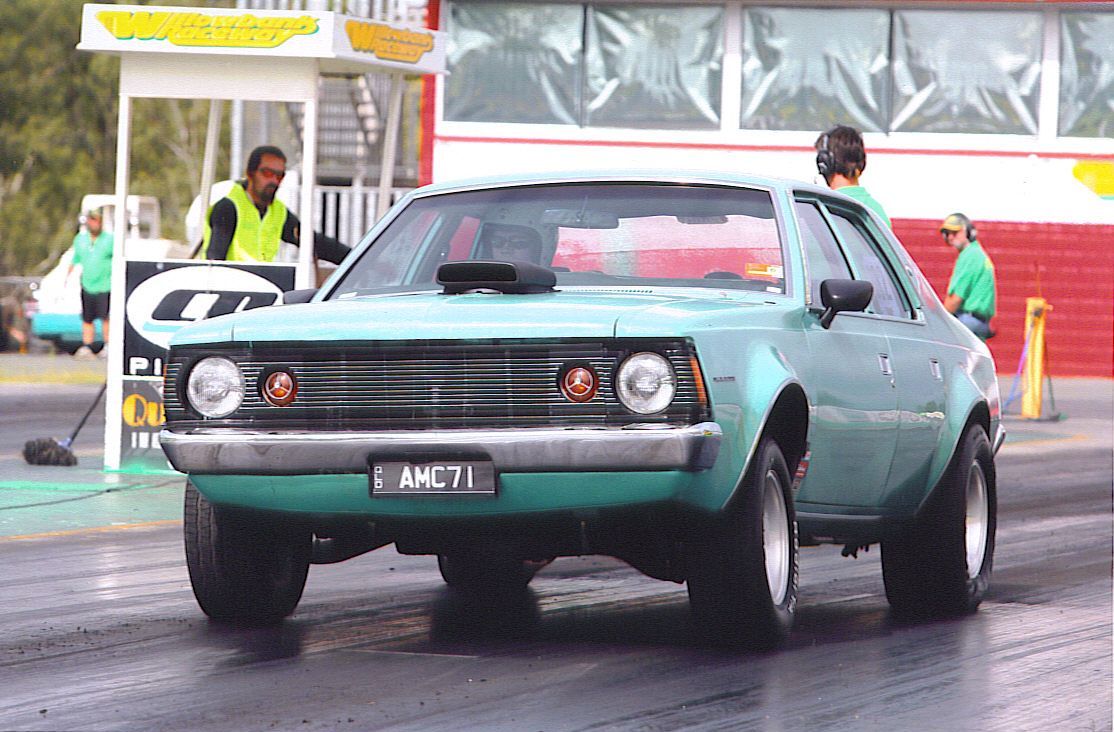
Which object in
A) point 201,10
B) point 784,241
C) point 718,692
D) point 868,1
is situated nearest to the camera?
point 718,692

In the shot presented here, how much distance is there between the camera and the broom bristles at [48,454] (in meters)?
14.1

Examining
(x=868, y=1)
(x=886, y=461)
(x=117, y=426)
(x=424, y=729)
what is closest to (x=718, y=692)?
(x=424, y=729)

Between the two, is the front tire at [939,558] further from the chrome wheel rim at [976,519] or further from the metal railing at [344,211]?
the metal railing at [344,211]

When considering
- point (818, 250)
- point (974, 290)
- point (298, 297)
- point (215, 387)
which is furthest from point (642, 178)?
point (974, 290)

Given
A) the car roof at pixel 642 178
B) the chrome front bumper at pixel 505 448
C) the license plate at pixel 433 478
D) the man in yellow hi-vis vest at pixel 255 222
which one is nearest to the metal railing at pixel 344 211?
the man in yellow hi-vis vest at pixel 255 222

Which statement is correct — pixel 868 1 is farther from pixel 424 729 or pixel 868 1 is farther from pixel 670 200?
pixel 424 729

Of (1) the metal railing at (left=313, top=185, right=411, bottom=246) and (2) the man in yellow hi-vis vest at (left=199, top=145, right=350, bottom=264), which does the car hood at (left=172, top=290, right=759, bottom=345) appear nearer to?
(2) the man in yellow hi-vis vest at (left=199, top=145, right=350, bottom=264)

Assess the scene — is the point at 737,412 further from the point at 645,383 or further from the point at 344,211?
the point at 344,211

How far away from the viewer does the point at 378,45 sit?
1366cm

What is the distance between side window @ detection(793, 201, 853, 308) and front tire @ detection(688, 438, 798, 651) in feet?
2.80

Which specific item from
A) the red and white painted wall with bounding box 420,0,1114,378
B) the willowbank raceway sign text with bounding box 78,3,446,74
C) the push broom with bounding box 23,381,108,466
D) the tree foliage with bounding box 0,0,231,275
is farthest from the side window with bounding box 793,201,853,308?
the tree foliage with bounding box 0,0,231,275

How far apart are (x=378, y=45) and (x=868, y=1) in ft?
60.4

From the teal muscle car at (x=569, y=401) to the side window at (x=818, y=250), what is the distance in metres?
0.01

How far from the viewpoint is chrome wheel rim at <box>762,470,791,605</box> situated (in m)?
6.93
